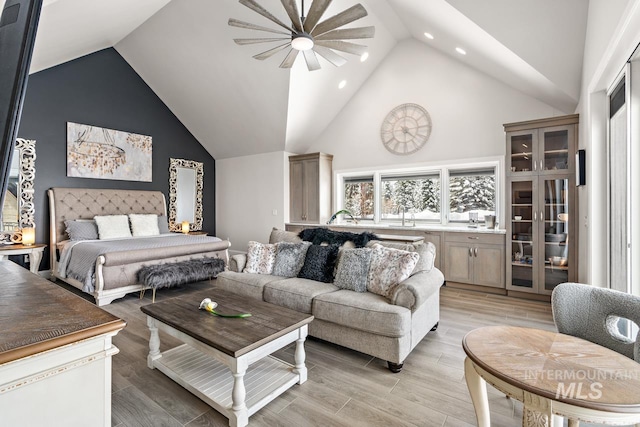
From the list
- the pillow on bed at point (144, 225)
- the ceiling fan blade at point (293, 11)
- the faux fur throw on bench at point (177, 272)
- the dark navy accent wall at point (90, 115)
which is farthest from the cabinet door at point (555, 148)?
the dark navy accent wall at point (90, 115)

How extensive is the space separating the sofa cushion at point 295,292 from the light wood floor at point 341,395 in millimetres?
385

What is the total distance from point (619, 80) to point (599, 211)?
1.18 metres

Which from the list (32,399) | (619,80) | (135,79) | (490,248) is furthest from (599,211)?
(135,79)

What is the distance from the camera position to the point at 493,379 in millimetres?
1307

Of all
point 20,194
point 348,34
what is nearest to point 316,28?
point 348,34

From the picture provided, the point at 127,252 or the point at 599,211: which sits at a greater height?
the point at 599,211

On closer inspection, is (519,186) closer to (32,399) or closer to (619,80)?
(619,80)

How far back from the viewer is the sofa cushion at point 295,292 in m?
2.85

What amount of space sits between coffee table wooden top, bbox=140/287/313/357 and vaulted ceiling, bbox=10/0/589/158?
3.09m

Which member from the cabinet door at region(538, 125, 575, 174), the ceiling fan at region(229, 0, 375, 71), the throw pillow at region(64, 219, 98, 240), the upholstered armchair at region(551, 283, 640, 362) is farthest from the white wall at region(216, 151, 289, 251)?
the upholstered armchair at region(551, 283, 640, 362)

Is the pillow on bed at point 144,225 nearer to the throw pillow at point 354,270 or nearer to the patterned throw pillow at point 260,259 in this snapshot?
the patterned throw pillow at point 260,259

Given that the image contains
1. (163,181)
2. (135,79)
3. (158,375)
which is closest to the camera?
(158,375)

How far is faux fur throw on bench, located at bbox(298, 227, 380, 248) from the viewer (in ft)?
11.5

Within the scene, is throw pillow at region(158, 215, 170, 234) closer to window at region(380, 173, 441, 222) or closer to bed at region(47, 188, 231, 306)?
bed at region(47, 188, 231, 306)
